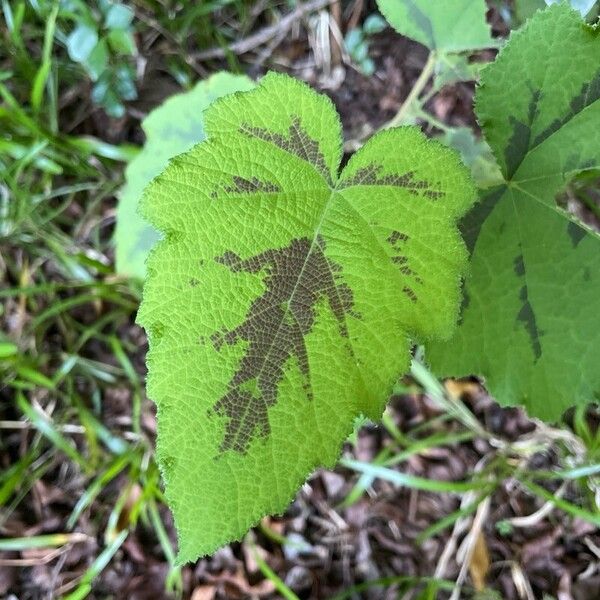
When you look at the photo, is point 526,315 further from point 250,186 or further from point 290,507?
point 290,507

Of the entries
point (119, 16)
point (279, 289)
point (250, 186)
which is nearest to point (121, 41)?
point (119, 16)

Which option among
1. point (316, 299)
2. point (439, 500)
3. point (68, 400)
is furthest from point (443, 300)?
point (68, 400)

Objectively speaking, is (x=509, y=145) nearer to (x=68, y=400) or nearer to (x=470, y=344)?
(x=470, y=344)

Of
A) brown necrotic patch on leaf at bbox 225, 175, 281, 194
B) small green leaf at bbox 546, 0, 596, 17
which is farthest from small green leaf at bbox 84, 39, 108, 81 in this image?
small green leaf at bbox 546, 0, 596, 17

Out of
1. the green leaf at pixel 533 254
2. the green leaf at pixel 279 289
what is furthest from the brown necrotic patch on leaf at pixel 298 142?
the green leaf at pixel 533 254

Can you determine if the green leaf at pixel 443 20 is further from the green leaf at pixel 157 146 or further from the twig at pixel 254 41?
the twig at pixel 254 41

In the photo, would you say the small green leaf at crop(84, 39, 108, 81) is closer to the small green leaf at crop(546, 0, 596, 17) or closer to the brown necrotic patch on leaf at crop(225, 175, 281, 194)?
the brown necrotic patch on leaf at crop(225, 175, 281, 194)
